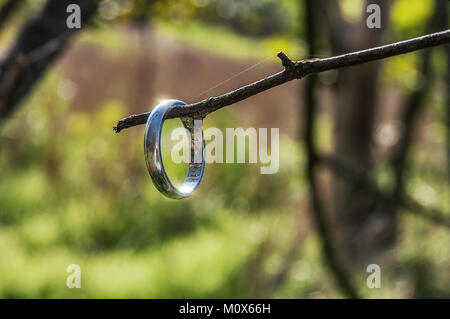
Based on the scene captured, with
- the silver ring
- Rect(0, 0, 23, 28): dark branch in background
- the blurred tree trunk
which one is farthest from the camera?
the blurred tree trunk

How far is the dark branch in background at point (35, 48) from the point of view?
→ 83 cm

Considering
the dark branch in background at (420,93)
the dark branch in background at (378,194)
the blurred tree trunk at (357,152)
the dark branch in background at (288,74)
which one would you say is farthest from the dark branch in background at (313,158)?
the blurred tree trunk at (357,152)

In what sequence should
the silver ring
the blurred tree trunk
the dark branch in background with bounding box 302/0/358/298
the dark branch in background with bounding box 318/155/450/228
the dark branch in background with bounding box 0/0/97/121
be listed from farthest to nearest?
the blurred tree trunk < the dark branch in background with bounding box 318/155/450/228 < the dark branch in background with bounding box 302/0/358/298 < the dark branch in background with bounding box 0/0/97/121 < the silver ring

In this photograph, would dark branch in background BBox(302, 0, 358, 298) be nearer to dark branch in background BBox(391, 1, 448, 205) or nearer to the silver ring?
dark branch in background BBox(391, 1, 448, 205)

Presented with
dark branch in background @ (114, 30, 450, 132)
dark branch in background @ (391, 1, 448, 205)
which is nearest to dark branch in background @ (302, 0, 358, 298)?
dark branch in background @ (391, 1, 448, 205)

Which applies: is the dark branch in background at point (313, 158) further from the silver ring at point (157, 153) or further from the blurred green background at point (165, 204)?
the silver ring at point (157, 153)

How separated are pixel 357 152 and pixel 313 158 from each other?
5.09 ft

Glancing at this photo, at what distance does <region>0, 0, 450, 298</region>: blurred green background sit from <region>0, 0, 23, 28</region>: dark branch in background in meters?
0.21

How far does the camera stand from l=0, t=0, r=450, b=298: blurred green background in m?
2.12

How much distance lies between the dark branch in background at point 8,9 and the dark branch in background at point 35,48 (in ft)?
0.41

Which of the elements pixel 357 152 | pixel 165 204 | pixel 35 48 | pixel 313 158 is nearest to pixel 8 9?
pixel 35 48

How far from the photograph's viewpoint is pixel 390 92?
733 centimetres

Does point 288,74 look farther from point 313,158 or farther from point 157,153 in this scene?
point 313,158
